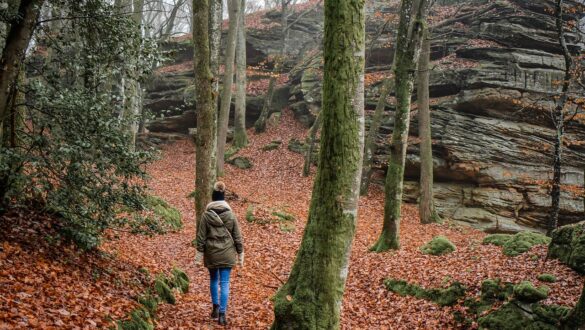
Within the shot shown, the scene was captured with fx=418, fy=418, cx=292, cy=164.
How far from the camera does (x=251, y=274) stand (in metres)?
10.3

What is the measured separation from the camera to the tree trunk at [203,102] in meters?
9.76

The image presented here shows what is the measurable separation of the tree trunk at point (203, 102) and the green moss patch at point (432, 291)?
486 centimetres

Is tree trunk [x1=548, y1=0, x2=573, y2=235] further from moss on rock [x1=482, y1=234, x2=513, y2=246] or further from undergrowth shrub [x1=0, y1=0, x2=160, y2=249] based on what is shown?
undergrowth shrub [x1=0, y1=0, x2=160, y2=249]

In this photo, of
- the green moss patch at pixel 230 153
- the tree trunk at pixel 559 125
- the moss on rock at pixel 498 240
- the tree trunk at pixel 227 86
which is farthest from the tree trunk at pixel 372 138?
the moss on rock at pixel 498 240

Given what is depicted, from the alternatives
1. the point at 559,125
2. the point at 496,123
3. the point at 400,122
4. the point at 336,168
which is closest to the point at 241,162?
the point at 400,122

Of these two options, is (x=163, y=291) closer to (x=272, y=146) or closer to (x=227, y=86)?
(x=227, y=86)

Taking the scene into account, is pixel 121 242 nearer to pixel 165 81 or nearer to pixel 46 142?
pixel 46 142

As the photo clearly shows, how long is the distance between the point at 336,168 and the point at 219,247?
2.83 m

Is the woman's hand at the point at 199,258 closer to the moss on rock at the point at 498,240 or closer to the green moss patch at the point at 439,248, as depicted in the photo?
the green moss patch at the point at 439,248

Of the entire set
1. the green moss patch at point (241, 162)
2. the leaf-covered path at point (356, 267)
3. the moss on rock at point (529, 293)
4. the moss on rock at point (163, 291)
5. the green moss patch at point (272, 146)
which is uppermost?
the green moss patch at point (272, 146)

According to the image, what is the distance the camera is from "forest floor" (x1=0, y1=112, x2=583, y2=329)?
5180 millimetres

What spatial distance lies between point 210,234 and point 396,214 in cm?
645

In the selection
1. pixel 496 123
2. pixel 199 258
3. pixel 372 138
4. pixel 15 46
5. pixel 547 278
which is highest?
pixel 15 46

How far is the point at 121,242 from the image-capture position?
30.6ft
